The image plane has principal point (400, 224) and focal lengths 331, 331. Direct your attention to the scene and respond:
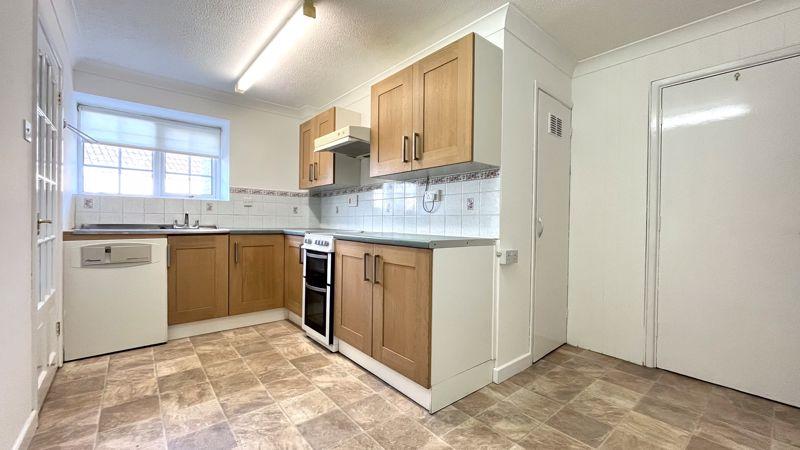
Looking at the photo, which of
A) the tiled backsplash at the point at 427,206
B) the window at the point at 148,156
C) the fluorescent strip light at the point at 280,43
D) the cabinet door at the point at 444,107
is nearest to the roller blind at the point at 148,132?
the window at the point at 148,156

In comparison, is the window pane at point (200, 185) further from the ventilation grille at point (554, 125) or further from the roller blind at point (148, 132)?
the ventilation grille at point (554, 125)

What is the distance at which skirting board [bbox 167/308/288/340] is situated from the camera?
2938 millimetres

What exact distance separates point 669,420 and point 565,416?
1.78ft

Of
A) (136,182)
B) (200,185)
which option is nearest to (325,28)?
(200,185)

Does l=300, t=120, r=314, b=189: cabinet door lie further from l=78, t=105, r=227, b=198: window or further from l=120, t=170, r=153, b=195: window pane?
l=120, t=170, r=153, b=195: window pane

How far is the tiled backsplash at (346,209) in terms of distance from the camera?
2.35 m

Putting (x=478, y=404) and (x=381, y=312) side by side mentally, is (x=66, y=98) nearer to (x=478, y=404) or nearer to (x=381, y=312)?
(x=381, y=312)

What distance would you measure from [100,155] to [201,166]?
88 cm

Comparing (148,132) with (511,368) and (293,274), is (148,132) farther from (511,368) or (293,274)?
(511,368)

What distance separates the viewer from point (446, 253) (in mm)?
1875

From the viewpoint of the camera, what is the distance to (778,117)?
1970mm

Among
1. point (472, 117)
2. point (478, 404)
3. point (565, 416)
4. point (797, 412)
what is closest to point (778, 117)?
point (797, 412)

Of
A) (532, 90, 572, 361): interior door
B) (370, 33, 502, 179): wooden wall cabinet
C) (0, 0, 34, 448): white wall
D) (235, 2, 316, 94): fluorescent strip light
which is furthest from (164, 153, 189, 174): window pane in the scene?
(532, 90, 572, 361): interior door

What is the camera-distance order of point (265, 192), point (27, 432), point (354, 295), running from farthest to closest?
point (265, 192) < point (354, 295) < point (27, 432)
